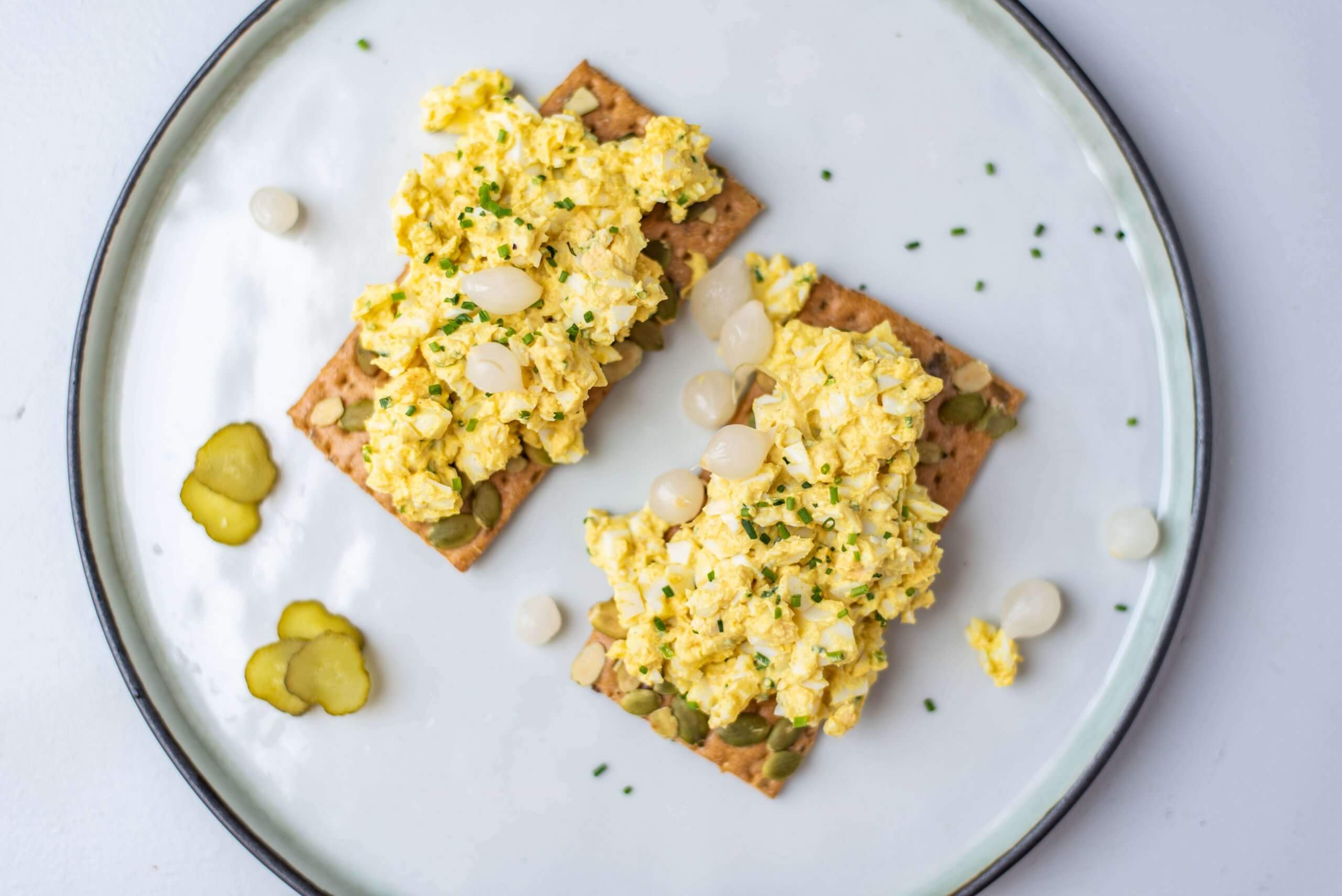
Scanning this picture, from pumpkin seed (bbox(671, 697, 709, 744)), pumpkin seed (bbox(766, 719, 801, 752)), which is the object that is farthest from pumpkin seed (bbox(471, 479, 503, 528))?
pumpkin seed (bbox(766, 719, 801, 752))

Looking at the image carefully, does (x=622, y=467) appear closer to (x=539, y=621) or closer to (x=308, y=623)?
(x=539, y=621)

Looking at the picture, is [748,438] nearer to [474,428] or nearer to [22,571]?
[474,428]

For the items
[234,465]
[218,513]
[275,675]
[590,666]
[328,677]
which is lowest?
[275,675]

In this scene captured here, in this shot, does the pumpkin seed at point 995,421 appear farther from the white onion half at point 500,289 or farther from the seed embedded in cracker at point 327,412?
the seed embedded in cracker at point 327,412

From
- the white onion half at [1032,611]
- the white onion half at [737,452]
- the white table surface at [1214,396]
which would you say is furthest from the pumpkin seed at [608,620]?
the white table surface at [1214,396]

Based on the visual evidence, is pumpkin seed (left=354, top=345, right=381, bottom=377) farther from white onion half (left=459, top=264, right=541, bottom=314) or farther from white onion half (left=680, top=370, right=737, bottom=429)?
white onion half (left=680, top=370, right=737, bottom=429)

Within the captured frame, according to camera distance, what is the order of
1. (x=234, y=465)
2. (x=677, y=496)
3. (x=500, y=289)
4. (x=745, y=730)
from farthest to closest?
(x=234, y=465), (x=745, y=730), (x=677, y=496), (x=500, y=289)

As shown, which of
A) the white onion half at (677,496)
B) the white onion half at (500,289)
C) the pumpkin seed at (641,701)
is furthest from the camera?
the pumpkin seed at (641,701)

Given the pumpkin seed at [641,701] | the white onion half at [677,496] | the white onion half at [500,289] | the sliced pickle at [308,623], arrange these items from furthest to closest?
the sliced pickle at [308,623] < the pumpkin seed at [641,701] < the white onion half at [677,496] < the white onion half at [500,289]

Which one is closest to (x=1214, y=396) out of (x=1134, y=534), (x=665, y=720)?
(x=1134, y=534)
